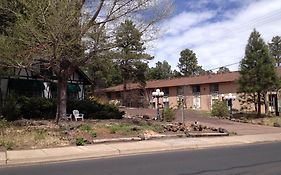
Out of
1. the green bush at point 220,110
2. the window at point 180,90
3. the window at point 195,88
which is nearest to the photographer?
the green bush at point 220,110

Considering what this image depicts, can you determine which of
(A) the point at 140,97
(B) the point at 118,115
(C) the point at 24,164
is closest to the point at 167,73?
(A) the point at 140,97

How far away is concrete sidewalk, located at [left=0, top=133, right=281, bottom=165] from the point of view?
14430mm

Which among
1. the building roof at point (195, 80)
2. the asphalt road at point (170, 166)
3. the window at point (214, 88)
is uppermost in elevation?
the building roof at point (195, 80)

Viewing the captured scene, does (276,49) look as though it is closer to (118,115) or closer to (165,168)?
(118,115)

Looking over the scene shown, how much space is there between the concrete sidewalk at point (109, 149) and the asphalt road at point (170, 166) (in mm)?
1037

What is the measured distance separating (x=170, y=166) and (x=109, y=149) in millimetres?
4781

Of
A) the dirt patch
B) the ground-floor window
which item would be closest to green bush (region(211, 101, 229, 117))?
the dirt patch

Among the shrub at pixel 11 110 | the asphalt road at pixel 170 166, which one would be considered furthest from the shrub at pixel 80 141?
the shrub at pixel 11 110

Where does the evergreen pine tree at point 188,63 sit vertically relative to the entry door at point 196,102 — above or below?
above

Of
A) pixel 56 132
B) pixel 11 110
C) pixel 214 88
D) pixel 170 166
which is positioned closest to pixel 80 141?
pixel 56 132

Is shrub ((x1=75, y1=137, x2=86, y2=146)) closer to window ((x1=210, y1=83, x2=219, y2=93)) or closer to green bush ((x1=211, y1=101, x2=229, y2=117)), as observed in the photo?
green bush ((x1=211, y1=101, x2=229, y2=117))

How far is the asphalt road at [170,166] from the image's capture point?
11.2 meters

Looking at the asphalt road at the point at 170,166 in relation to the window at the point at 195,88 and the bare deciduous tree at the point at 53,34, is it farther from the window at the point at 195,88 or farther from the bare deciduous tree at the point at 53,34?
the window at the point at 195,88

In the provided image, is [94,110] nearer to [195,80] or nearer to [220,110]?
[220,110]
